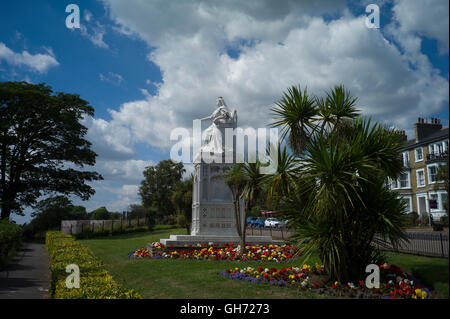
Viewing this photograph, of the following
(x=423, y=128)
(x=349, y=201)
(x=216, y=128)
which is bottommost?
(x=349, y=201)

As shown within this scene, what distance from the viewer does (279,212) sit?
8.58 m

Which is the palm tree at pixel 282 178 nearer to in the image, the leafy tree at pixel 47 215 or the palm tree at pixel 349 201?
the palm tree at pixel 349 201

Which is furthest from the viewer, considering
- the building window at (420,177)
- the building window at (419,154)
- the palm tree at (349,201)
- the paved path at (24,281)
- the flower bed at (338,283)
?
the building window at (420,177)

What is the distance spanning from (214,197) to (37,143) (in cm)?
2236

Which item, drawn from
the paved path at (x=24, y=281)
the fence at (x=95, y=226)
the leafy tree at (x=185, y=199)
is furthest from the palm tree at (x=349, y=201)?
the fence at (x=95, y=226)

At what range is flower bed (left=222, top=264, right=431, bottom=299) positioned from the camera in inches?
268

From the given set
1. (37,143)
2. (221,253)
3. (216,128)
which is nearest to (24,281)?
(221,253)

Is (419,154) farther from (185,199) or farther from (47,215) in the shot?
(47,215)

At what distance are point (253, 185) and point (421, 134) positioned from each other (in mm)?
29961

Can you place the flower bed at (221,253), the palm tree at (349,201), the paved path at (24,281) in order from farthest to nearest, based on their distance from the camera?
the flower bed at (221,253)
the paved path at (24,281)
the palm tree at (349,201)

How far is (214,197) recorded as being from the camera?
18125 mm

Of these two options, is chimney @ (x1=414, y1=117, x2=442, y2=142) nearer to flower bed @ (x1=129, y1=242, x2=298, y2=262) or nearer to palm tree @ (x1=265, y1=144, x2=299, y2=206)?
flower bed @ (x1=129, y1=242, x2=298, y2=262)

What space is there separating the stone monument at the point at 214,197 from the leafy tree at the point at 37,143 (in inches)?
767

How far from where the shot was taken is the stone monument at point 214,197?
1730cm
